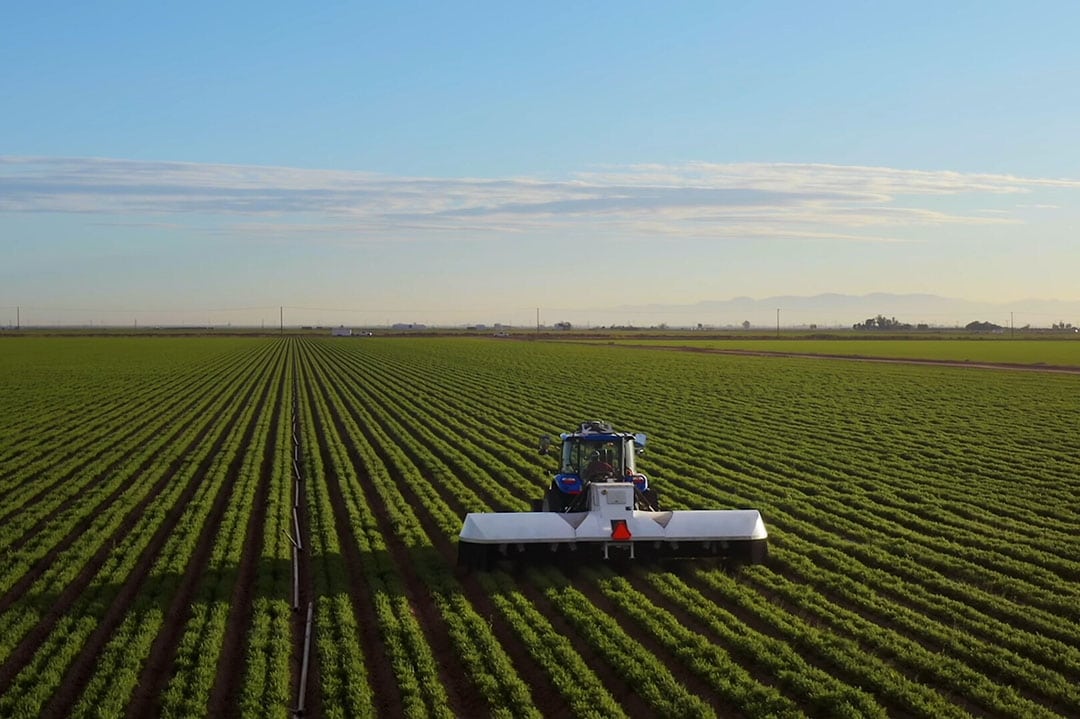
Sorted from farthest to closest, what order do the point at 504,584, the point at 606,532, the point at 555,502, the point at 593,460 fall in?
the point at 593,460
the point at 555,502
the point at 606,532
the point at 504,584

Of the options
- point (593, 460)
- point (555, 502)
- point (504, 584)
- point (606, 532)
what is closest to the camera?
point (504, 584)

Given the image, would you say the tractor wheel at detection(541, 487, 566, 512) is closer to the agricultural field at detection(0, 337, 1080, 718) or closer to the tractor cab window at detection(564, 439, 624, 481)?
the tractor cab window at detection(564, 439, 624, 481)

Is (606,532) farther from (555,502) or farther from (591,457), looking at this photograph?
(591,457)

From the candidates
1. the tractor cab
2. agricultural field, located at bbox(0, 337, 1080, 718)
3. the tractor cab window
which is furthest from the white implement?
the tractor cab window

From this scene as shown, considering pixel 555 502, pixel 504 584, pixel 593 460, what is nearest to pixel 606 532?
pixel 504 584

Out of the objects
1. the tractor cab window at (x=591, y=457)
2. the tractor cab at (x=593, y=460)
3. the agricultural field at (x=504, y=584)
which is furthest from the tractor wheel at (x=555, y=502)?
the agricultural field at (x=504, y=584)

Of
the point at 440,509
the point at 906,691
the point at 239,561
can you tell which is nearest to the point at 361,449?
the point at 440,509
